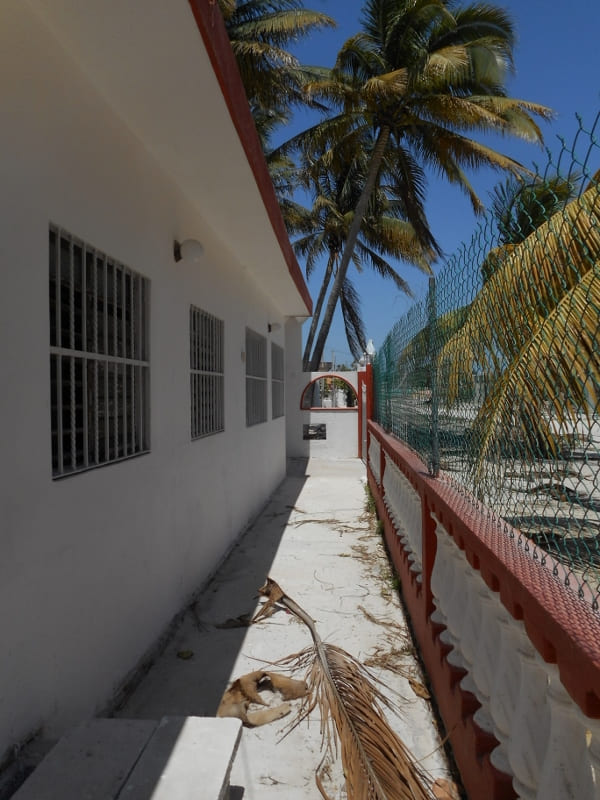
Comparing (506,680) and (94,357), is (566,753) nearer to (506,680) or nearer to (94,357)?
(506,680)

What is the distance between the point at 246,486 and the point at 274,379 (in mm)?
3576

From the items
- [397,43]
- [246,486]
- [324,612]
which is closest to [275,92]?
[397,43]

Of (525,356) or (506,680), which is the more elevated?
(525,356)

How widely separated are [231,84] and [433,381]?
6.27ft

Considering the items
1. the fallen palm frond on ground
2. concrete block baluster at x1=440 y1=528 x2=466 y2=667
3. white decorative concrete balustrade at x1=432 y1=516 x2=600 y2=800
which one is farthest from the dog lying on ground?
white decorative concrete balustrade at x1=432 y1=516 x2=600 y2=800

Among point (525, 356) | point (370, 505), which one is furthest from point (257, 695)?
point (370, 505)

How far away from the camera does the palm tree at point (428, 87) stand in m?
11.7

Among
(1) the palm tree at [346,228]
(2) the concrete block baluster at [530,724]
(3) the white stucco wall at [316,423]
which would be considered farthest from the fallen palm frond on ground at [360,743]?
(1) the palm tree at [346,228]

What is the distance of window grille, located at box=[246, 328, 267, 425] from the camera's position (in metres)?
7.41

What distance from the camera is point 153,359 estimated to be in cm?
365

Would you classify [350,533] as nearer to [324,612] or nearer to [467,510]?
[324,612]

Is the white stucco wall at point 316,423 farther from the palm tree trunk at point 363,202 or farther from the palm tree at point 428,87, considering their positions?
the palm tree at point 428,87

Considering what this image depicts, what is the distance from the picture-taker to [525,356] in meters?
2.54

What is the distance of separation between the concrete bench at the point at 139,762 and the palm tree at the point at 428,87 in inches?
483
